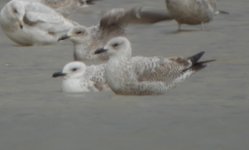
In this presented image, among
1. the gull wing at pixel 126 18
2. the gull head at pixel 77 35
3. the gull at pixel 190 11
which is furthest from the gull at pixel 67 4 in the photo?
the gull head at pixel 77 35

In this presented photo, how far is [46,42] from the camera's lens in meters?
15.2

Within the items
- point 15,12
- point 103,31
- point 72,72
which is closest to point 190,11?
point 103,31

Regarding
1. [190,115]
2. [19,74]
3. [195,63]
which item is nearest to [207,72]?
[195,63]

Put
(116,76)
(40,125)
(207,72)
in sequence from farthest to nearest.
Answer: (207,72) → (116,76) → (40,125)

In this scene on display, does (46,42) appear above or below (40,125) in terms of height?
above

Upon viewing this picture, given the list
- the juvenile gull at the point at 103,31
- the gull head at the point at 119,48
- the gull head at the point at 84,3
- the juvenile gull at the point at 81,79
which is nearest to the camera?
the gull head at the point at 119,48

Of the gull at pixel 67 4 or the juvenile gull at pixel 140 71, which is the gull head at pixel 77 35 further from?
the gull at pixel 67 4

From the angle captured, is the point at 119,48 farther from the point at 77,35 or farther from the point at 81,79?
the point at 77,35

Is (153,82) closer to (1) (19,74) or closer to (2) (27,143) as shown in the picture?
(1) (19,74)

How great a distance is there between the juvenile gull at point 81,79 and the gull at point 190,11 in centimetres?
486

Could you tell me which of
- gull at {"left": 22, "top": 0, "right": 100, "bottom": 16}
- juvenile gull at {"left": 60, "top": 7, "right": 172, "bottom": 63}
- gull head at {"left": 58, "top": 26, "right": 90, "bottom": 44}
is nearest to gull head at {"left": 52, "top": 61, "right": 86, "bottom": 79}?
juvenile gull at {"left": 60, "top": 7, "right": 172, "bottom": 63}

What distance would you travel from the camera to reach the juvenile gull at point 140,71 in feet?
33.5

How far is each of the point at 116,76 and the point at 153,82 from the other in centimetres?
44

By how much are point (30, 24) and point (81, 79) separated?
4.30 m
